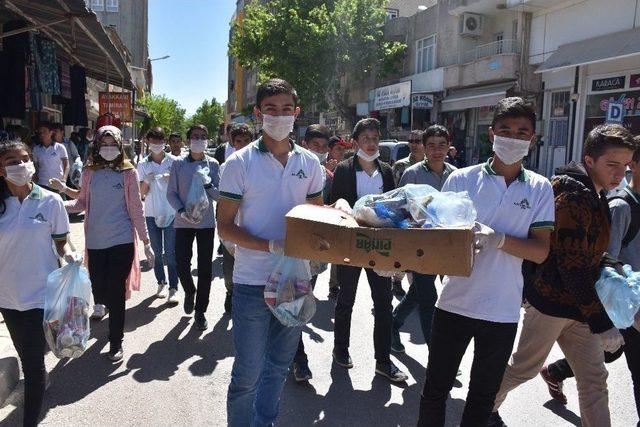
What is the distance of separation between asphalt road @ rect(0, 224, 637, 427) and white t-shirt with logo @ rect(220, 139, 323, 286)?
1.34m

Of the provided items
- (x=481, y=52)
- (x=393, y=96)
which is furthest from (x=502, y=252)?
(x=393, y=96)

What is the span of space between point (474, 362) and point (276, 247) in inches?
46.6

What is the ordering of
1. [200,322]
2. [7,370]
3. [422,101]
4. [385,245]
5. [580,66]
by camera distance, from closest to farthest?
1. [385,245]
2. [7,370]
3. [200,322]
4. [580,66]
5. [422,101]

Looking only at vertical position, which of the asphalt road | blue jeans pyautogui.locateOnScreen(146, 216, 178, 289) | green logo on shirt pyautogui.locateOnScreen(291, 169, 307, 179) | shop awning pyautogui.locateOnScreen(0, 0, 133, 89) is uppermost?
shop awning pyautogui.locateOnScreen(0, 0, 133, 89)

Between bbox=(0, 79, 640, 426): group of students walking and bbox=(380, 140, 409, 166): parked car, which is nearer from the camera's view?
bbox=(0, 79, 640, 426): group of students walking

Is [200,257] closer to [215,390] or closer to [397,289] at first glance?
[215,390]

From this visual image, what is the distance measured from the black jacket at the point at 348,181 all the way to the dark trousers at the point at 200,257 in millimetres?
1644

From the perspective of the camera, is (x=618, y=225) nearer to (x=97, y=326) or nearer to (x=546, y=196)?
(x=546, y=196)

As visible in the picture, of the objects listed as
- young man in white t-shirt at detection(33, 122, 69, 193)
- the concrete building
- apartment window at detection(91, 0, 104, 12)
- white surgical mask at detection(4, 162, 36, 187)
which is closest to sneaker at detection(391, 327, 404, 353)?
white surgical mask at detection(4, 162, 36, 187)

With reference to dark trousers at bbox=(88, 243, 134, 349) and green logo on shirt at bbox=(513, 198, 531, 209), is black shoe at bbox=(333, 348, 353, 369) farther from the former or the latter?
green logo on shirt at bbox=(513, 198, 531, 209)

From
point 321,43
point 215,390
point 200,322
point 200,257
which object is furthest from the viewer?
point 321,43

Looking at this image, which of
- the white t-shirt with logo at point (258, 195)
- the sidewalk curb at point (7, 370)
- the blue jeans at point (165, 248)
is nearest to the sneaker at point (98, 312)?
the blue jeans at point (165, 248)

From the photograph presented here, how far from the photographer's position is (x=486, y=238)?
2.36 meters

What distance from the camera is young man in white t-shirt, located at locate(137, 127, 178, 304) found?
611 cm
